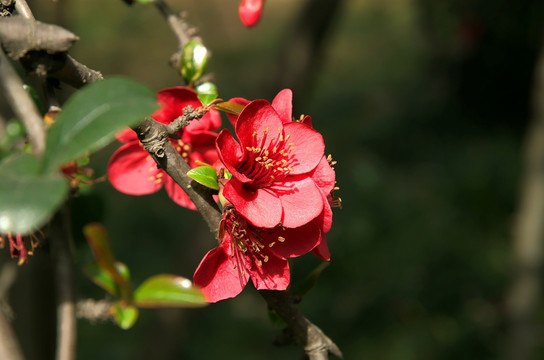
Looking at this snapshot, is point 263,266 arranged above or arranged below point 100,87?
below

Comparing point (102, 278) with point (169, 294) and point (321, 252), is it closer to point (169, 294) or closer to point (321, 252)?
point (169, 294)

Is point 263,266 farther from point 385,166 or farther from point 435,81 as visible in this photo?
point 435,81

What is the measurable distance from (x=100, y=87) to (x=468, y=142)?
3.91 m

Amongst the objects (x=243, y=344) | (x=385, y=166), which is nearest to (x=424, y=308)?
(x=243, y=344)

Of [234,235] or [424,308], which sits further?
[424,308]

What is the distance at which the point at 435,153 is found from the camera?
12.7 feet

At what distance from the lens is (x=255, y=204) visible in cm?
56

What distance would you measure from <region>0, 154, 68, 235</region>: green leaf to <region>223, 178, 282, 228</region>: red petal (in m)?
0.21

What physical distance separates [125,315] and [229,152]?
183 mm

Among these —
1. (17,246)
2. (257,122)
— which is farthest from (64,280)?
(257,122)

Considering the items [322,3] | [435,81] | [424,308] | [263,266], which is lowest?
[424,308]

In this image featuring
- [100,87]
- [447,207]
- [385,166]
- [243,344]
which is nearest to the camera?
[100,87]

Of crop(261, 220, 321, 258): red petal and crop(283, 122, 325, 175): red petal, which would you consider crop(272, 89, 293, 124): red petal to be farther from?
crop(261, 220, 321, 258): red petal

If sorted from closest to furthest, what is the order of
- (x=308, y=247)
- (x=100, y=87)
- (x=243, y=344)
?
(x=100, y=87)
(x=308, y=247)
(x=243, y=344)
